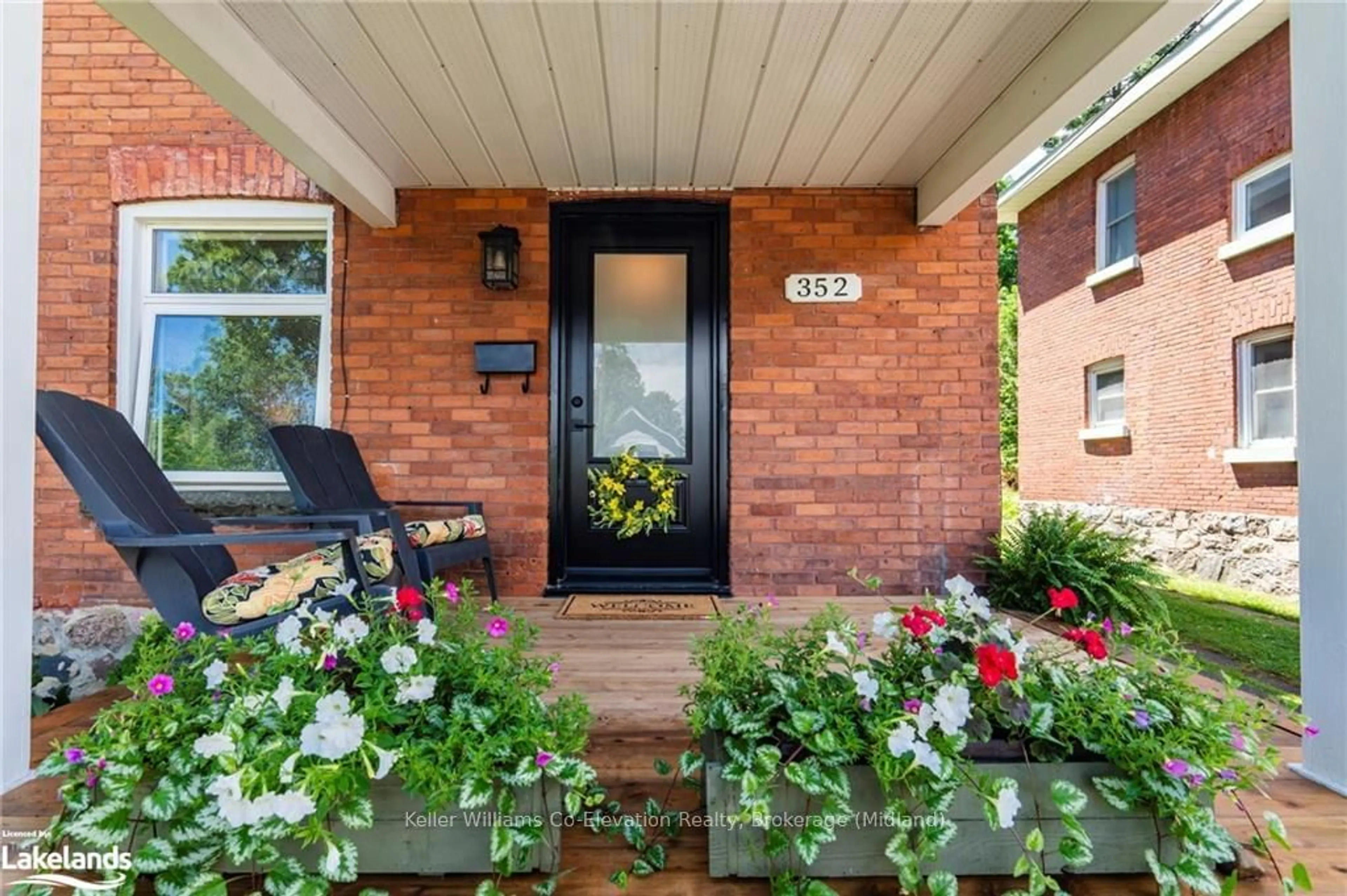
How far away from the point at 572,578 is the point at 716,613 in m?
0.91

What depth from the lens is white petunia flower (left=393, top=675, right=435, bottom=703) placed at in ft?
3.35

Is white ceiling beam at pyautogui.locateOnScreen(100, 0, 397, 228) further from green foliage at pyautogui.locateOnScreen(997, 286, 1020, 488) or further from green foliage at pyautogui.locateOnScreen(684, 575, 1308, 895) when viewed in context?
green foliage at pyautogui.locateOnScreen(997, 286, 1020, 488)

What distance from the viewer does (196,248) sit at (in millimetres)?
3312

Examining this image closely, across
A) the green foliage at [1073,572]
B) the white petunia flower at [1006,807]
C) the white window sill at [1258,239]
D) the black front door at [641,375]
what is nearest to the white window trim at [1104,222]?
the white window sill at [1258,239]

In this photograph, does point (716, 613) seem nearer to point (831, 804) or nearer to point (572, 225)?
point (831, 804)

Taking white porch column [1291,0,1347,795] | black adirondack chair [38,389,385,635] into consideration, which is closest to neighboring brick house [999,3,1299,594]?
white porch column [1291,0,1347,795]

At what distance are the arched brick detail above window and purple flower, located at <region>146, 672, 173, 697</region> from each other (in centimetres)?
295

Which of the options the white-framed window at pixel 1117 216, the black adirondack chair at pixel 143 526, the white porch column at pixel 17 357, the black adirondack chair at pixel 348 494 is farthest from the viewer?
the white-framed window at pixel 1117 216

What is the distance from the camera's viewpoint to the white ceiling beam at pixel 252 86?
179cm

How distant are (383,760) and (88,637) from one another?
10.3 ft

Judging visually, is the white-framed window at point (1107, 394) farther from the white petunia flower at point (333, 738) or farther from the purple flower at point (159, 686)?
the purple flower at point (159, 686)

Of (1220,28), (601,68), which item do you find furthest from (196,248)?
(1220,28)

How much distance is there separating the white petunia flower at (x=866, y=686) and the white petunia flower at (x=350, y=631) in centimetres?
90

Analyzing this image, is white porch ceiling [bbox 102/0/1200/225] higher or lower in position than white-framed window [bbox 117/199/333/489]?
higher
